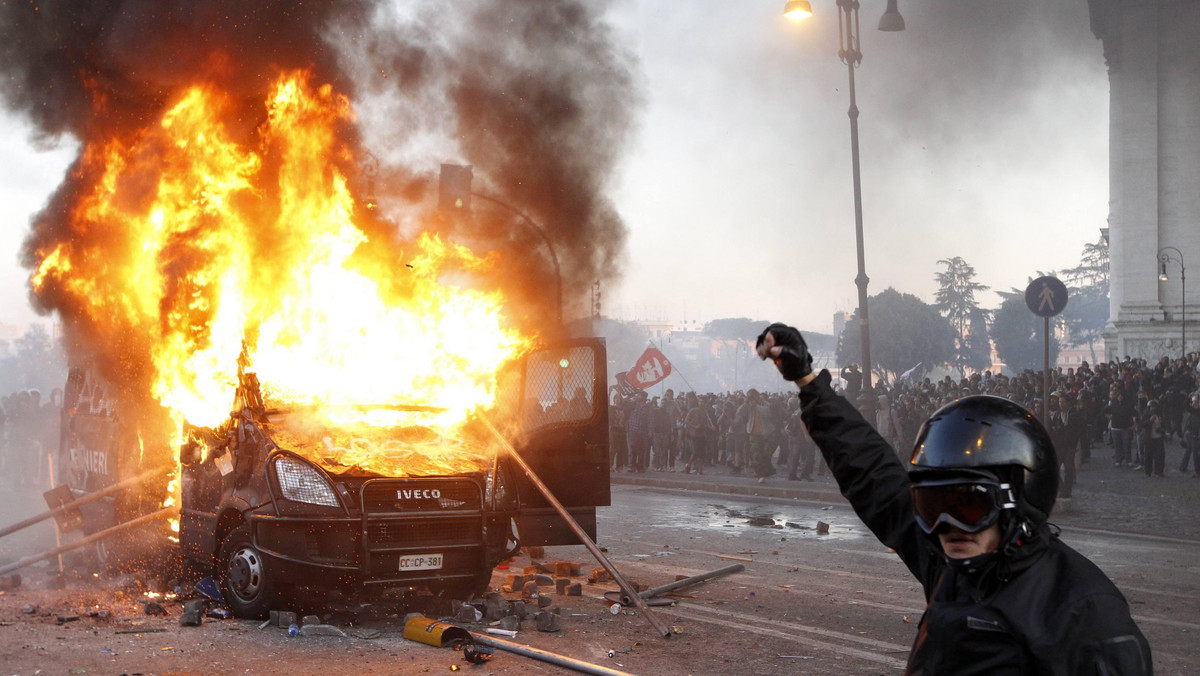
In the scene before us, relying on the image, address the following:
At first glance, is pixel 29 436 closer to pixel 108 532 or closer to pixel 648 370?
pixel 648 370

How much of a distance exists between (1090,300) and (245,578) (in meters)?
116

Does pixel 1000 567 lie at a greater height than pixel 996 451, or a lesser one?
lesser

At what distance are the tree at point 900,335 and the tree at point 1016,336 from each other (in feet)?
43.4

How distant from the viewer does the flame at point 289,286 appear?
9031 millimetres

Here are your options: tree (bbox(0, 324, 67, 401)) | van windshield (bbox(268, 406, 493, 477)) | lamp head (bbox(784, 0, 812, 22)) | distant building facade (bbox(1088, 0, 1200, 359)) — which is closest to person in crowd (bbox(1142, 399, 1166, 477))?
lamp head (bbox(784, 0, 812, 22))

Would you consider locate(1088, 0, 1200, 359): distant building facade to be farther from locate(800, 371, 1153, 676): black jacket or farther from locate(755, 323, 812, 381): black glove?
locate(800, 371, 1153, 676): black jacket

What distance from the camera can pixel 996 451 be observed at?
225 centimetres

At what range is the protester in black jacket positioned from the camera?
1.97 metres

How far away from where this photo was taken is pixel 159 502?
957cm

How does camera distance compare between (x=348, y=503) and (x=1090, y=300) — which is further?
(x=1090, y=300)

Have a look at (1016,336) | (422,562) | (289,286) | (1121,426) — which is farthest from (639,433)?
(1016,336)

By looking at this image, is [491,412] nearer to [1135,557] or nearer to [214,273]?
[214,273]

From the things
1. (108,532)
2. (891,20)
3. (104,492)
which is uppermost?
(891,20)

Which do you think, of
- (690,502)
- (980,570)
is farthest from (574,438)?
(690,502)
